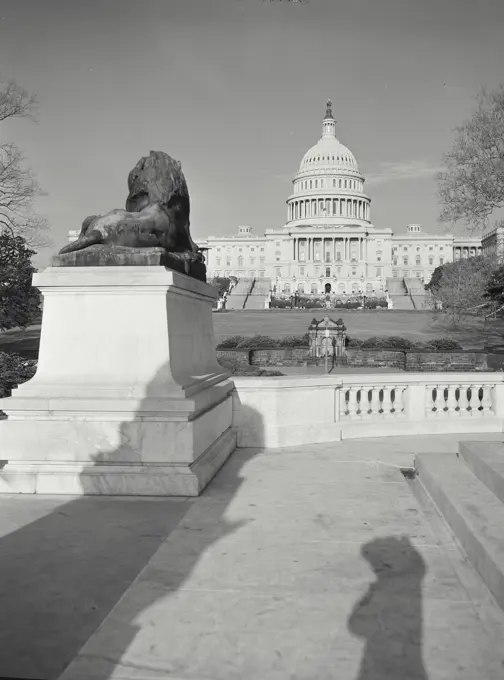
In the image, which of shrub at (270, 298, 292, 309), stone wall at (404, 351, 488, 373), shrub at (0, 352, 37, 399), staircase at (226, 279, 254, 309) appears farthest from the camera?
staircase at (226, 279, 254, 309)

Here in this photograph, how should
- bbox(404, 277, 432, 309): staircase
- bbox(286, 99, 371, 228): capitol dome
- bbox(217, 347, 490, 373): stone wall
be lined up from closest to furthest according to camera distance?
bbox(217, 347, 490, 373): stone wall → bbox(404, 277, 432, 309): staircase → bbox(286, 99, 371, 228): capitol dome

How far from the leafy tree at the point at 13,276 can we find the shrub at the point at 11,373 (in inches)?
235

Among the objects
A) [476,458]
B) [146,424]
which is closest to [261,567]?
[146,424]

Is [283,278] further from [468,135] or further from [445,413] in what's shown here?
[445,413]

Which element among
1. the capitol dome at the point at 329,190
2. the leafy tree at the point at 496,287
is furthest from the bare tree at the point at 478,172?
the capitol dome at the point at 329,190

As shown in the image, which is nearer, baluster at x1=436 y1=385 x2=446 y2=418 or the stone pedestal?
the stone pedestal

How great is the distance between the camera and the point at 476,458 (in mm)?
5820

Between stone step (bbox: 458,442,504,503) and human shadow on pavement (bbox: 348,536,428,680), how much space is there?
98 centimetres

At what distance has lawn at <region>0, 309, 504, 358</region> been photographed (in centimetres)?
4053

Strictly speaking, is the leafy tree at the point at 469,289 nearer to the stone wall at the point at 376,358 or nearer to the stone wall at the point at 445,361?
the stone wall at the point at 445,361

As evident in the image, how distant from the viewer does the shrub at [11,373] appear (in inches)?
574

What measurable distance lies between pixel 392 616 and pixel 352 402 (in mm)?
6096

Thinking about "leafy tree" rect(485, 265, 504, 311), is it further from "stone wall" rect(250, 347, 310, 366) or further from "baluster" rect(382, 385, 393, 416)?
"baluster" rect(382, 385, 393, 416)

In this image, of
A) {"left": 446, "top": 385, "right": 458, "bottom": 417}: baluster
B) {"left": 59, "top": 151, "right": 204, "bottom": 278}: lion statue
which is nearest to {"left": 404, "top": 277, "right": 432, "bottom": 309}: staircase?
{"left": 446, "top": 385, "right": 458, "bottom": 417}: baluster
